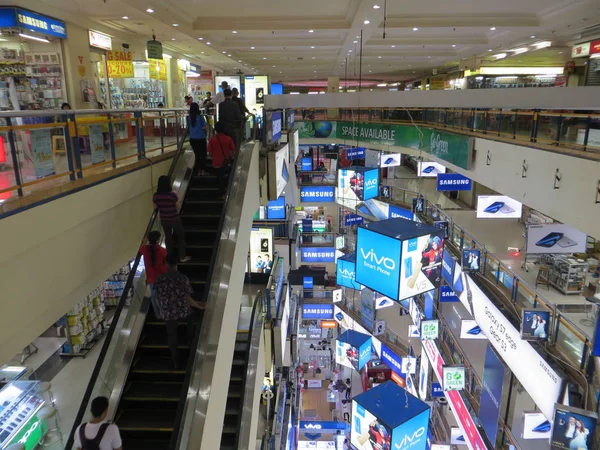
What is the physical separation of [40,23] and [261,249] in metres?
8.43

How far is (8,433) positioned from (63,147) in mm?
4493

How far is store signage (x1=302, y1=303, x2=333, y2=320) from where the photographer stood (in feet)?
56.5

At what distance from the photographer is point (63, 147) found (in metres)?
4.39

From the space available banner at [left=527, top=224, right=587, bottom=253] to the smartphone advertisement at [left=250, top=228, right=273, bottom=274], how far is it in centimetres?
793

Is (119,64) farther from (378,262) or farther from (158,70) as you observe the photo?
(378,262)

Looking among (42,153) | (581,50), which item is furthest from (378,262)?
(581,50)

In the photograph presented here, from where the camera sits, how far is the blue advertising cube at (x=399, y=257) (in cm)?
570

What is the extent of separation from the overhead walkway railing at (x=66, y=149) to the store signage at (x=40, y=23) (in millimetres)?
4361

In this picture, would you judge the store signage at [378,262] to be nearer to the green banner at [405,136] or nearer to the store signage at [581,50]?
the green banner at [405,136]

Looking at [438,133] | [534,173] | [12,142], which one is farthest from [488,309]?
[12,142]

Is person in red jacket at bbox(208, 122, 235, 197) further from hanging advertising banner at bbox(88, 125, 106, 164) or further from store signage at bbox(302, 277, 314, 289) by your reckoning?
store signage at bbox(302, 277, 314, 289)

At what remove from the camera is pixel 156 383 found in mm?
4684

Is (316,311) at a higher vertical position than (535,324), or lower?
lower

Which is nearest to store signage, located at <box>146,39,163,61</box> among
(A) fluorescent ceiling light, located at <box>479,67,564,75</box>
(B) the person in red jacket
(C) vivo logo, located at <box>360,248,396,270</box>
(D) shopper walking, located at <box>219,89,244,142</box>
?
(D) shopper walking, located at <box>219,89,244,142</box>
